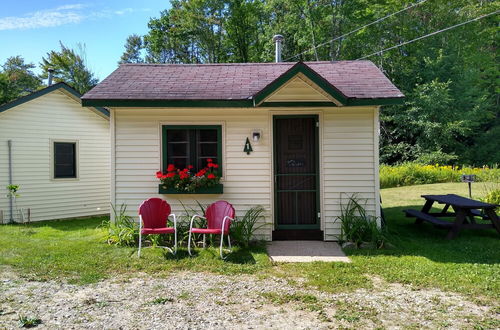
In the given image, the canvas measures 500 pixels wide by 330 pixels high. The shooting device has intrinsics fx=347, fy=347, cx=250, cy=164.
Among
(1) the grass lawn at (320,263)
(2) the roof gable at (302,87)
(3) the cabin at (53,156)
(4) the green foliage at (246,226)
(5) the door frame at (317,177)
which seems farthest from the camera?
(3) the cabin at (53,156)

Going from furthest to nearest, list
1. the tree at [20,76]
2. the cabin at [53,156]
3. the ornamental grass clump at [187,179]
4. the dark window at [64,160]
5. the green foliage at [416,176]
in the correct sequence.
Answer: the tree at [20,76] < the green foliage at [416,176] < the dark window at [64,160] < the cabin at [53,156] < the ornamental grass clump at [187,179]

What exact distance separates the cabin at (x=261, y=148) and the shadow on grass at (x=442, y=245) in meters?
0.79

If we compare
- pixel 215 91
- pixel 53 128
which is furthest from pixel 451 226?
pixel 53 128

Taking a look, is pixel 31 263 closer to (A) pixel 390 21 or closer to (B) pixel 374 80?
(B) pixel 374 80

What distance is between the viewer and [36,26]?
2152 cm

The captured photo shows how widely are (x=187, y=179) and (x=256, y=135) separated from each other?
57.9 inches

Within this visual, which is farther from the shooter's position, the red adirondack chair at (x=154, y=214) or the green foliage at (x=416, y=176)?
the green foliage at (x=416, y=176)

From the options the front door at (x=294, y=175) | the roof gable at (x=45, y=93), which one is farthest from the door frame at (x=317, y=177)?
the roof gable at (x=45, y=93)

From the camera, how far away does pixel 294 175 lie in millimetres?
6516

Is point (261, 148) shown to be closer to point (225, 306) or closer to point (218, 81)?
point (218, 81)

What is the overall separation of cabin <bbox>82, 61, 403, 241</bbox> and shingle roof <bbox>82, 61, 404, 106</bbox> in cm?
4

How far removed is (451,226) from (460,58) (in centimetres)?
1950

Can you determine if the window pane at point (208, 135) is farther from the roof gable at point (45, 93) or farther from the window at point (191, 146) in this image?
the roof gable at point (45, 93)

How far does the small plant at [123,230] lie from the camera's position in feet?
19.5
